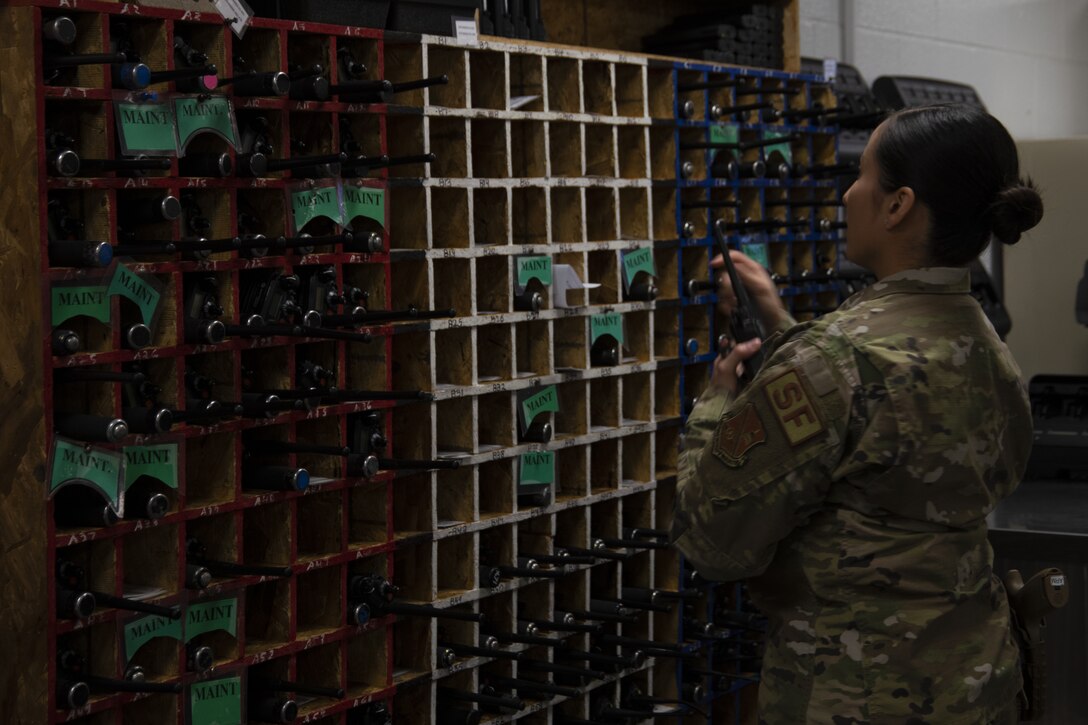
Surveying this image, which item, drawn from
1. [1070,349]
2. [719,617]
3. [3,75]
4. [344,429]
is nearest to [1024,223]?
[344,429]

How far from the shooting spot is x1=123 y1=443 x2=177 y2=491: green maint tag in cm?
219

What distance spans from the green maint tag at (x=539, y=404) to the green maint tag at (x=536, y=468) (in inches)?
2.7

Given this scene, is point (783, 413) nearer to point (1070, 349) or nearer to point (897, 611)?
point (897, 611)

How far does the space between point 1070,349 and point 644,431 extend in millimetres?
2278

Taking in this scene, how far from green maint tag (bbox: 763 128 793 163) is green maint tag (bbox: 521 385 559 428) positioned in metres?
1.04

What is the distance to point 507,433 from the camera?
9.61 ft

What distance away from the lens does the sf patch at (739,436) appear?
1.97m

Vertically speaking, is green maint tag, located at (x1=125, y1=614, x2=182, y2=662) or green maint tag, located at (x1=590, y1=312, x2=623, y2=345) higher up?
green maint tag, located at (x1=590, y1=312, x2=623, y2=345)

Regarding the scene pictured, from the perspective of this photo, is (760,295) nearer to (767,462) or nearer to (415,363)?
(767,462)

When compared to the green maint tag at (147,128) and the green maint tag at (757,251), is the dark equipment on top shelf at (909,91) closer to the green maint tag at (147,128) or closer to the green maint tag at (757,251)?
the green maint tag at (757,251)

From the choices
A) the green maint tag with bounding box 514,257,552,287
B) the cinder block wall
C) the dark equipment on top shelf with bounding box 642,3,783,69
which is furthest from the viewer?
the cinder block wall

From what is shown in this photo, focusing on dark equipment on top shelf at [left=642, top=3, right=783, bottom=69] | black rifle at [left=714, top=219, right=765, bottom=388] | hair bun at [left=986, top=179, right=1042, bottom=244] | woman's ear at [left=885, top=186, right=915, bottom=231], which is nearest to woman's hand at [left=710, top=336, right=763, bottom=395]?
black rifle at [left=714, top=219, right=765, bottom=388]

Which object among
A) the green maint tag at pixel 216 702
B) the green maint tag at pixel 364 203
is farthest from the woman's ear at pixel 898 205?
the green maint tag at pixel 216 702

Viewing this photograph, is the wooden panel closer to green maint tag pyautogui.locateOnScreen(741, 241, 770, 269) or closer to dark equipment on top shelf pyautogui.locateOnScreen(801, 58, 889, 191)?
green maint tag pyautogui.locateOnScreen(741, 241, 770, 269)
